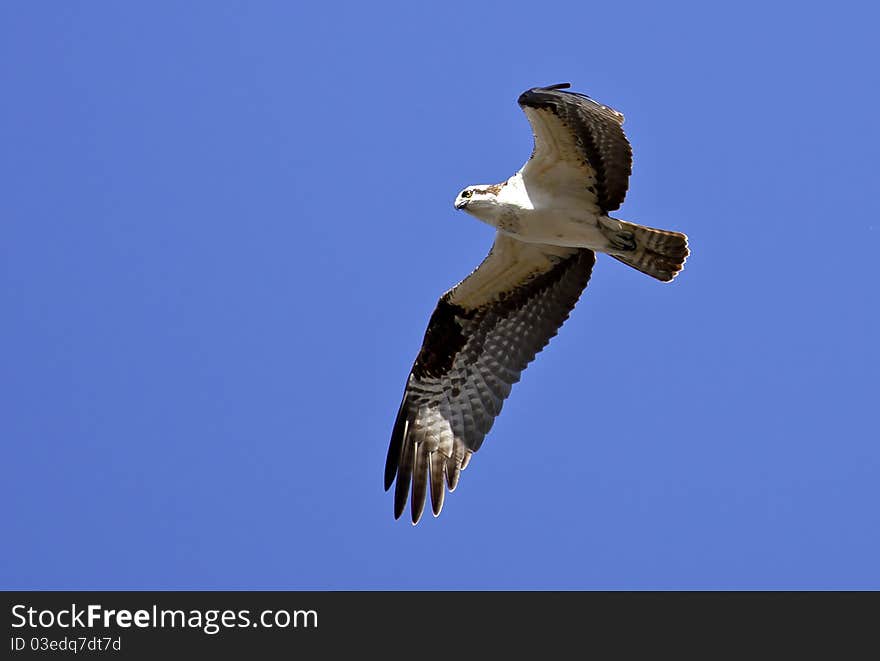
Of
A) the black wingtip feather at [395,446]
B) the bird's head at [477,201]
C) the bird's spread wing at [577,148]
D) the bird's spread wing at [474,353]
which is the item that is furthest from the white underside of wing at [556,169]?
the black wingtip feather at [395,446]

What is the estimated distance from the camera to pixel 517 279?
43.8 ft

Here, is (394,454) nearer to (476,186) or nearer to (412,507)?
(412,507)

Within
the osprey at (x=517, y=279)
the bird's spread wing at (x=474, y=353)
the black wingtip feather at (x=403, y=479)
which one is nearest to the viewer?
the osprey at (x=517, y=279)

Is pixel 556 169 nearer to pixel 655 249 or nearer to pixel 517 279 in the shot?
pixel 655 249

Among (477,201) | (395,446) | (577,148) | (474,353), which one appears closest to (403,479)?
(395,446)

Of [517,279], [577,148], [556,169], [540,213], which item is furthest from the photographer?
[517,279]

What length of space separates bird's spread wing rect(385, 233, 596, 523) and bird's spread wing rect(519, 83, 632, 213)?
3.00ft

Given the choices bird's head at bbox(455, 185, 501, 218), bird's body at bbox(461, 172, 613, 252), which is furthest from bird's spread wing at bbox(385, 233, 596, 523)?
bird's head at bbox(455, 185, 501, 218)

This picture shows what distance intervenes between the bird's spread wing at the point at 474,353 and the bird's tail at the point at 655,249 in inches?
36.7

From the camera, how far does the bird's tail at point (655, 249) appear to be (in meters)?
12.2

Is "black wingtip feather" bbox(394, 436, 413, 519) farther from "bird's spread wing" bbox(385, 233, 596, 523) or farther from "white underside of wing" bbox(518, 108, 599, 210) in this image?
"white underside of wing" bbox(518, 108, 599, 210)

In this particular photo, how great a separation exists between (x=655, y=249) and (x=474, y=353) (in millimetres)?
2188

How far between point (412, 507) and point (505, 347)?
1712mm

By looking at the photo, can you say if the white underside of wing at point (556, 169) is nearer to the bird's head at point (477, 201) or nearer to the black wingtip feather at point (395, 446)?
the bird's head at point (477, 201)
